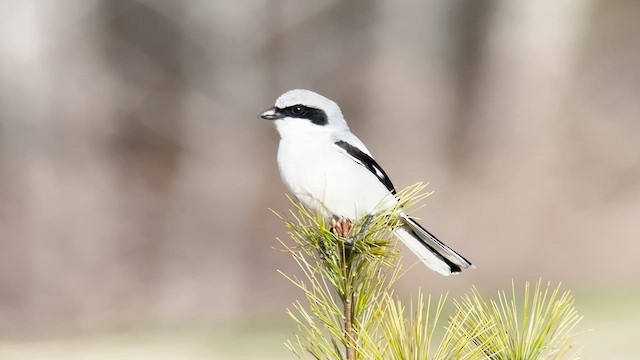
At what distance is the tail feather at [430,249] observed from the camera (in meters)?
1.03

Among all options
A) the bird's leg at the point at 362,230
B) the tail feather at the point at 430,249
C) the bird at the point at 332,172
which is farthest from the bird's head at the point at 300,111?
the bird's leg at the point at 362,230

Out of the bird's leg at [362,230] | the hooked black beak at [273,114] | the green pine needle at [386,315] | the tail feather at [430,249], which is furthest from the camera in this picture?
the hooked black beak at [273,114]

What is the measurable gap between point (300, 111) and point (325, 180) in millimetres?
151

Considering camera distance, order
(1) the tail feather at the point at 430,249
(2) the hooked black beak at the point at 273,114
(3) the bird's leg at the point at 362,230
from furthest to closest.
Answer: (2) the hooked black beak at the point at 273,114, (1) the tail feather at the point at 430,249, (3) the bird's leg at the point at 362,230

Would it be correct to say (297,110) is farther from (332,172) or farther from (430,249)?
(430,249)

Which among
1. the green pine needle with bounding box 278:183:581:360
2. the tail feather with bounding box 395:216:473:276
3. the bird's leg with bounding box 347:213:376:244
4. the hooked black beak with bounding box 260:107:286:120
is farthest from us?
the hooked black beak with bounding box 260:107:286:120

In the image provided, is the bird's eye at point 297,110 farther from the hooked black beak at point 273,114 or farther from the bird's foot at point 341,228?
the bird's foot at point 341,228

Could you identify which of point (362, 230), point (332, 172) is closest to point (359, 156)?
point (332, 172)

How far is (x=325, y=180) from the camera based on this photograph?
1095mm

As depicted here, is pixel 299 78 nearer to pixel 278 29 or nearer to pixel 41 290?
pixel 278 29

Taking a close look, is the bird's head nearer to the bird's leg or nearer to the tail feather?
the tail feather

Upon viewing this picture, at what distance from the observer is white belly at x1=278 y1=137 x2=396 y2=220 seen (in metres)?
1.08

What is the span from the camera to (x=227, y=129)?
2.52 metres

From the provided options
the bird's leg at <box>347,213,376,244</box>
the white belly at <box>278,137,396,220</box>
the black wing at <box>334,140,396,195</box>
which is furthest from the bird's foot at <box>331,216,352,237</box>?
the black wing at <box>334,140,396,195</box>
